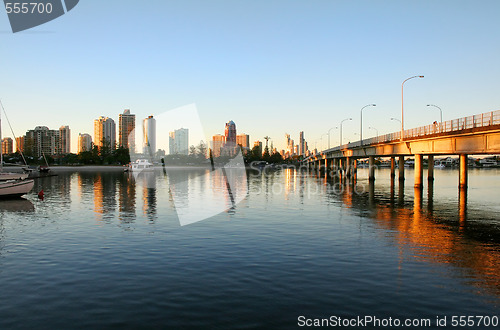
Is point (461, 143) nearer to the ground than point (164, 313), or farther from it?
farther from it

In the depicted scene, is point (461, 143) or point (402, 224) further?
point (461, 143)

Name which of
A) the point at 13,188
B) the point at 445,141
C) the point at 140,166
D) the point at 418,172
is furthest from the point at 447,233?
the point at 140,166

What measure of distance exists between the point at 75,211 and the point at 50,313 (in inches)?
915

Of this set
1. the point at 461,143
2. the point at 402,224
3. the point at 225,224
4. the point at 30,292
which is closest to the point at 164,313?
the point at 30,292

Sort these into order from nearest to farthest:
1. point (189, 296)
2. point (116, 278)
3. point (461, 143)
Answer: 1. point (189, 296)
2. point (116, 278)
3. point (461, 143)

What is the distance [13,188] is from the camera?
141ft

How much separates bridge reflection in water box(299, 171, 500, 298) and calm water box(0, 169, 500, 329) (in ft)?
0.31

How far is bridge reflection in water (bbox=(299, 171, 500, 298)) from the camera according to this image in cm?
1591

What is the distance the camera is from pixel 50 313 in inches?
429

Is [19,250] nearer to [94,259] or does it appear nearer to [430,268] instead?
[94,259]

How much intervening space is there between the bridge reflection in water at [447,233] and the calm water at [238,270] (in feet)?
0.31

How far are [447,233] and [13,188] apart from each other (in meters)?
43.1

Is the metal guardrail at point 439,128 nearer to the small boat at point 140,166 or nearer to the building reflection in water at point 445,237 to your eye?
the building reflection in water at point 445,237

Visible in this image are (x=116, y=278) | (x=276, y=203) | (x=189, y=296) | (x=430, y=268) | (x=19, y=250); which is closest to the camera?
(x=189, y=296)
